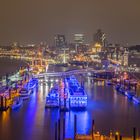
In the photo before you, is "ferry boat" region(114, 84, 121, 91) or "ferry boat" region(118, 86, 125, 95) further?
"ferry boat" region(114, 84, 121, 91)

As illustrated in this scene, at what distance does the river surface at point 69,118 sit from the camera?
1233 centimetres

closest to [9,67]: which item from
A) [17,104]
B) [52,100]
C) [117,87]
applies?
[117,87]

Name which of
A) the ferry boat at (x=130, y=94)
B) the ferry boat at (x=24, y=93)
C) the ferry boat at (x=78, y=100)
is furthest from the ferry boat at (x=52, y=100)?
the ferry boat at (x=130, y=94)

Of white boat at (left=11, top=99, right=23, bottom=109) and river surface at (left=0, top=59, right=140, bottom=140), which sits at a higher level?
white boat at (left=11, top=99, right=23, bottom=109)

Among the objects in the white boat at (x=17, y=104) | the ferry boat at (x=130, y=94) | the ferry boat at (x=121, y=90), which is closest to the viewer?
the white boat at (x=17, y=104)

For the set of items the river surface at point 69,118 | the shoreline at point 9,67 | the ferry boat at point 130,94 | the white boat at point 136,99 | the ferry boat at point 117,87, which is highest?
the shoreline at point 9,67

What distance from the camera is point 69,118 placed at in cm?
1420

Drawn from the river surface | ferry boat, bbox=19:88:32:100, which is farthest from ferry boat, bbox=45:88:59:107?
ferry boat, bbox=19:88:32:100

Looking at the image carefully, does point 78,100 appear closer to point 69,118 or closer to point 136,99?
point 69,118

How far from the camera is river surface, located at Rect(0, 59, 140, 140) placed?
12.3m

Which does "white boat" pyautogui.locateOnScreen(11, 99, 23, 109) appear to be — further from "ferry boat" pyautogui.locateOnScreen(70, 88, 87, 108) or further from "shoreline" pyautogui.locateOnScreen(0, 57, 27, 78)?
"shoreline" pyautogui.locateOnScreen(0, 57, 27, 78)

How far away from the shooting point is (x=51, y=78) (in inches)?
1000

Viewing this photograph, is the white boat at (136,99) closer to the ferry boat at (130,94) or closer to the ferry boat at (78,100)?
the ferry boat at (130,94)

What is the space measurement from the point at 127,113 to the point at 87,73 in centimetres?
1386
